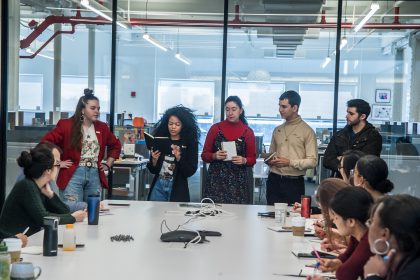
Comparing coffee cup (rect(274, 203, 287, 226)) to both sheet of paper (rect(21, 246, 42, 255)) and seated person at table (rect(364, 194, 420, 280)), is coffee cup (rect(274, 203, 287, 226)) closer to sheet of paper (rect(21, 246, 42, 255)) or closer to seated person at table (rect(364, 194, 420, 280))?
Answer: sheet of paper (rect(21, 246, 42, 255))

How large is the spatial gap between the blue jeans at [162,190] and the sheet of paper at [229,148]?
52 centimetres

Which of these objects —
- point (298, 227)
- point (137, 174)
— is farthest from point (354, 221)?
point (137, 174)

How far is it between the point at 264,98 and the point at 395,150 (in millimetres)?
1604

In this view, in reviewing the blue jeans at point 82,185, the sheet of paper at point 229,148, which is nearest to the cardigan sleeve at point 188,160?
the sheet of paper at point 229,148

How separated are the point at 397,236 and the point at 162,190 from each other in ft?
10.7

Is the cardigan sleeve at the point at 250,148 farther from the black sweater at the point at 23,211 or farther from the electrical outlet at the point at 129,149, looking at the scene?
the electrical outlet at the point at 129,149

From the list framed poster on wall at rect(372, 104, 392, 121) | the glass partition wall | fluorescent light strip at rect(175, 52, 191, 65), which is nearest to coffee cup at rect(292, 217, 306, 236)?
the glass partition wall

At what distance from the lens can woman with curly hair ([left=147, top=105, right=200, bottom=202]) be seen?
5.04 metres

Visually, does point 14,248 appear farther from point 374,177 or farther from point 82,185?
point 82,185

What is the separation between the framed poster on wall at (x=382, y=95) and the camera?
6938 millimetres

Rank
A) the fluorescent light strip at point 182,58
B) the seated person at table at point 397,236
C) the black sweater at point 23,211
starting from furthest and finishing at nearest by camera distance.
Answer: the fluorescent light strip at point 182,58, the black sweater at point 23,211, the seated person at table at point 397,236

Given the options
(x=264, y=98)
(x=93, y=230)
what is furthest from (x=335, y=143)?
(x=93, y=230)

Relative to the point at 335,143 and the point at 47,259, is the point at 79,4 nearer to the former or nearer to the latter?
the point at 335,143

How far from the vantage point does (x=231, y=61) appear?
7.01 m
